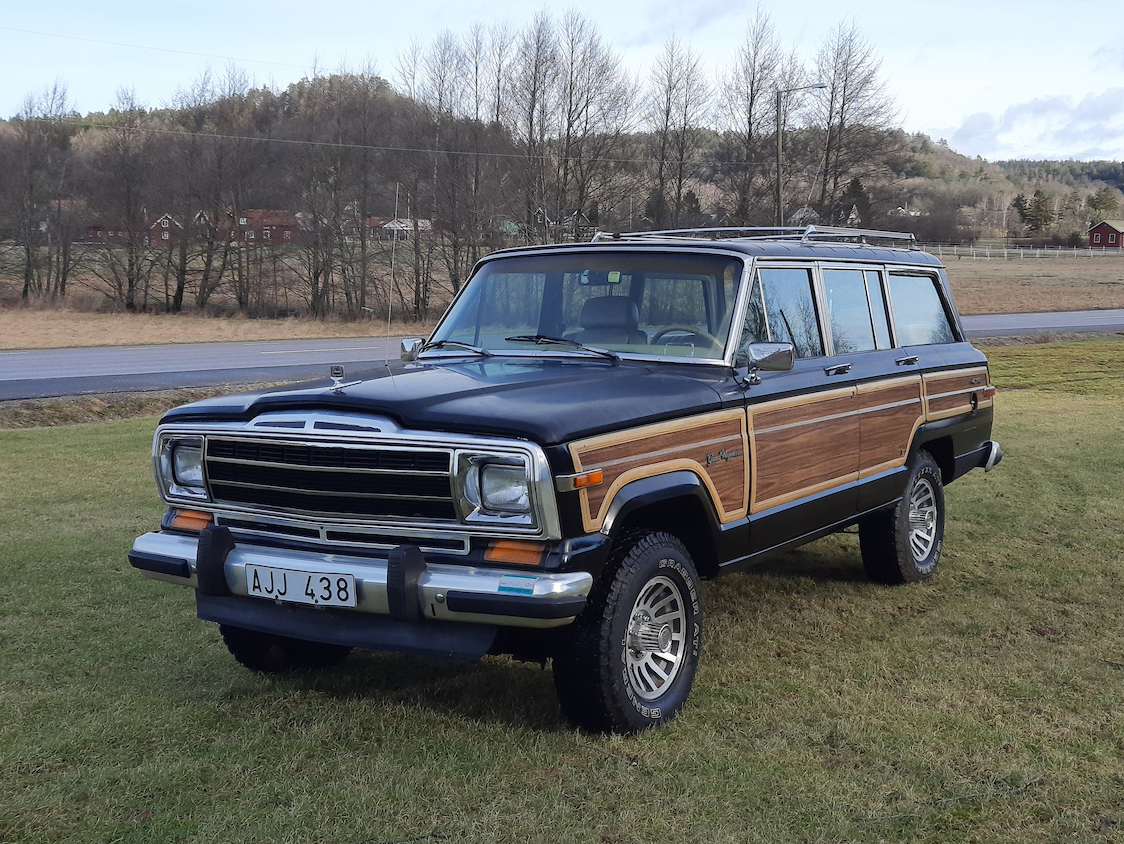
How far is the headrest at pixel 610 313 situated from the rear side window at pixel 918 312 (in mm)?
2150

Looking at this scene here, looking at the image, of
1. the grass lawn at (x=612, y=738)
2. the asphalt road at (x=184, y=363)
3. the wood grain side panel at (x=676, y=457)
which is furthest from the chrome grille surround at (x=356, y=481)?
the asphalt road at (x=184, y=363)

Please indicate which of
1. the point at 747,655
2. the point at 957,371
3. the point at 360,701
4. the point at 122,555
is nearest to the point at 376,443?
the point at 360,701

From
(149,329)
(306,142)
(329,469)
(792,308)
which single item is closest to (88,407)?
(792,308)

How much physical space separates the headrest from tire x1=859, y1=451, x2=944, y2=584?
2.09 metres

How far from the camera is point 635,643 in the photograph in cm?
427

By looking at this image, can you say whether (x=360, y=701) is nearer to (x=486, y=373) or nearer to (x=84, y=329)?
(x=486, y=373)

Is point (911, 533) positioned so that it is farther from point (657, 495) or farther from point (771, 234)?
point (657, 495)

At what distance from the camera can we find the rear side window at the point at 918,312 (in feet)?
21.8

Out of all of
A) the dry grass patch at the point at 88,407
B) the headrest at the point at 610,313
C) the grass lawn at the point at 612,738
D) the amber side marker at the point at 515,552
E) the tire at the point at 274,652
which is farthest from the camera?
the dry grass patch at the point at 88,407

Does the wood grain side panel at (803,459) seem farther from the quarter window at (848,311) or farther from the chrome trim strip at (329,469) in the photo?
the chrome trim strip at (329,469)

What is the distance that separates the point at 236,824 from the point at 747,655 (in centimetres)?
267

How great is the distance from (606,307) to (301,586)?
2083mm

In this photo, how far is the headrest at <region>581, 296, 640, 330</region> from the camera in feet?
17.0

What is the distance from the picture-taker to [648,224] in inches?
1804
